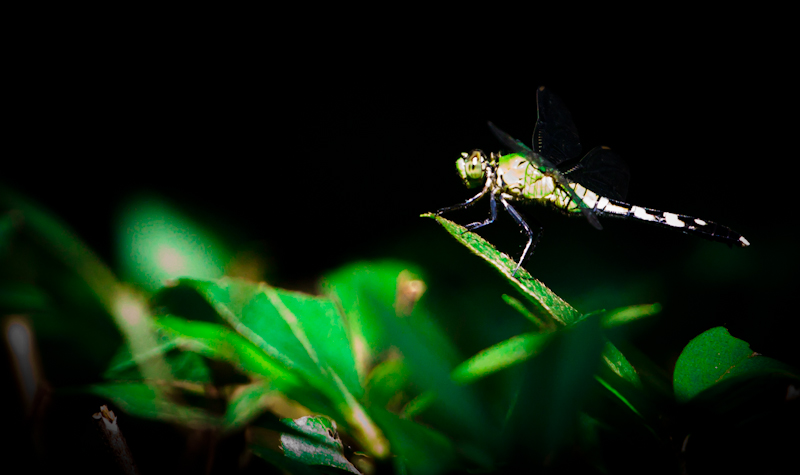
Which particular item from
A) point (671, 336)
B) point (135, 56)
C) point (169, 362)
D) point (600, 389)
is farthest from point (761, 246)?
point (135, 56)

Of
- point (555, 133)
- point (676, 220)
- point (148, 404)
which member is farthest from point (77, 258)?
point (676, 220)

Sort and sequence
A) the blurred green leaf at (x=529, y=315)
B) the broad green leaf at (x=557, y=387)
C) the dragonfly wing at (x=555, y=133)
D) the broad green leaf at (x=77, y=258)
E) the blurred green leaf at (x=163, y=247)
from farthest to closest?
the dragonfly wing at (x=555, y=133) < the blurred green leaf at (x=163, y=247) < the broad green leaf at (x=77, y=258) < the blurred green leaf at (x=529, y=315) < the broad green leaf at (x=557, y=387)

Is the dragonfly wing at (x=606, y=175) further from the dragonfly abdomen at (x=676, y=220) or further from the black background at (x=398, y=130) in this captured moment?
the black background at (x=398, y=130)

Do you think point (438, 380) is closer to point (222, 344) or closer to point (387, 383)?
point (387, 383)

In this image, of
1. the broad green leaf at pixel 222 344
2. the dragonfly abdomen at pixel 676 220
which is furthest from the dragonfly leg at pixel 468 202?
the broad green leaf at pixel 222 344

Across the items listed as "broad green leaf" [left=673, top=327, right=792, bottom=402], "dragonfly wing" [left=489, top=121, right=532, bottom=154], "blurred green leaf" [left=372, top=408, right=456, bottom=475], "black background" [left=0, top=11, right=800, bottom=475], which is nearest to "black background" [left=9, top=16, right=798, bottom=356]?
"black background" [left=0, top=11, right=800, bottom=475]

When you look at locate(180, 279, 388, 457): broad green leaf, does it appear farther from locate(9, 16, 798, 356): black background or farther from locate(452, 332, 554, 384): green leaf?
locate(9, 16, 798, 356): black background
